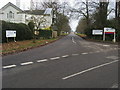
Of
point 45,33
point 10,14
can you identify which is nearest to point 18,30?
point 45,33

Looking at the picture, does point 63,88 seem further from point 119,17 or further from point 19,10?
point 19,10

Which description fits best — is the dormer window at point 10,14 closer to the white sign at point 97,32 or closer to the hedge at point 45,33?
the hedge at point 45,33

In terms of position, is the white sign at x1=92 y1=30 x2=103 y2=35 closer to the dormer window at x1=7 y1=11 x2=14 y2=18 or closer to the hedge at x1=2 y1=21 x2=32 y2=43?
the hedge at x1=2 y1=21 x2=32 y2=43

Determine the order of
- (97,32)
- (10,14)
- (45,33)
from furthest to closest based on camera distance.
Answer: (10,14) < (45,33) < (97,32)

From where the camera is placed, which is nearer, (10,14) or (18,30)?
(18,30)

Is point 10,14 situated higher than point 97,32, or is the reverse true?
point 10,14

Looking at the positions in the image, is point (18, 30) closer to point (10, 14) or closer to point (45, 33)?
point (45, 33)

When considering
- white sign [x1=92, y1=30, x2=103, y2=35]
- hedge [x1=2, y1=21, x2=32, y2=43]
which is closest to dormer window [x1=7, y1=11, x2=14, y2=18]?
hedge [x1=2, y1=21, x2=32, y2=43]

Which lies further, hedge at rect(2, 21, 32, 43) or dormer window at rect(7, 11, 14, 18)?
dormer window at rect(7, 11, 14, 18)

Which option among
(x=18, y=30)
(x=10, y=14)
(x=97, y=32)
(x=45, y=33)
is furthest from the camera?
(x=10, y=14)

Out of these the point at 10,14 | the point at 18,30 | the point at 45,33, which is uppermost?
the point at 10,14

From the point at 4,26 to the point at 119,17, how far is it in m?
21.7

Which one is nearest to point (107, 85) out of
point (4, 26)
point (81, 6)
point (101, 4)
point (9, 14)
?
point (4, 26)

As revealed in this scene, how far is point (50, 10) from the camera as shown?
48.9 metres
